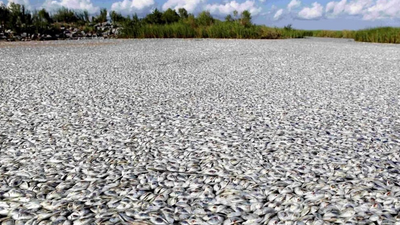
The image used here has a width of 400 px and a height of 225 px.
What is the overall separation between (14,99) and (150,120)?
232cm

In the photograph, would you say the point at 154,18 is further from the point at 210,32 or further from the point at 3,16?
the point at 3,16

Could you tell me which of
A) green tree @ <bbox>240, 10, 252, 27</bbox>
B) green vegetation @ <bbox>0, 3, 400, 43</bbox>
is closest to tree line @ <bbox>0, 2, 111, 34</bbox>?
green vegetation @ <bbox>0, 3, 400, 43</bbox>

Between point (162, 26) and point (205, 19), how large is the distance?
3.04 metres

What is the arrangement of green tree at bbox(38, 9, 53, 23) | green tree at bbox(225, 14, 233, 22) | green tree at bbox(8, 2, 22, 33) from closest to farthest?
1. green tree at bbox(8, 2, 22, 33)
2. green tree at bbox(38, 9, 53, 23)
3. green tree at bbox(225, 14, 233, 22)

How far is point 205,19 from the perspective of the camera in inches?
800

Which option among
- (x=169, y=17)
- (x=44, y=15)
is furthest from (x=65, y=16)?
(x=169, y=17)

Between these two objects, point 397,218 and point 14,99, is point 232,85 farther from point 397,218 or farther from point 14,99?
point 397,218

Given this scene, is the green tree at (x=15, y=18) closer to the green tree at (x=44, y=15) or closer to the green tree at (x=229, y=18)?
the green tree at (x=44, y=15)

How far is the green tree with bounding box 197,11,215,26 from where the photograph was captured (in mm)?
20125

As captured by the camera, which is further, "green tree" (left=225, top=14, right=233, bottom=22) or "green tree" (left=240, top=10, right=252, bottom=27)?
"green tree" (left=225, top=14, right=233, bottom=22)

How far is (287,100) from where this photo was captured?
461 cm

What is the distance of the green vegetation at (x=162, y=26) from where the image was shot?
17.2 metres

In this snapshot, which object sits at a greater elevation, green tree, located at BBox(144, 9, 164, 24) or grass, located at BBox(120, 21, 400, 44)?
green tree, located at BBox(144, 9, 164, 24)

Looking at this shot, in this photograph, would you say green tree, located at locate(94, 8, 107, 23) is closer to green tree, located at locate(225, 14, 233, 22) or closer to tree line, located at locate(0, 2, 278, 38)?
tree line, located at locate(0, 2, 278, 38)
